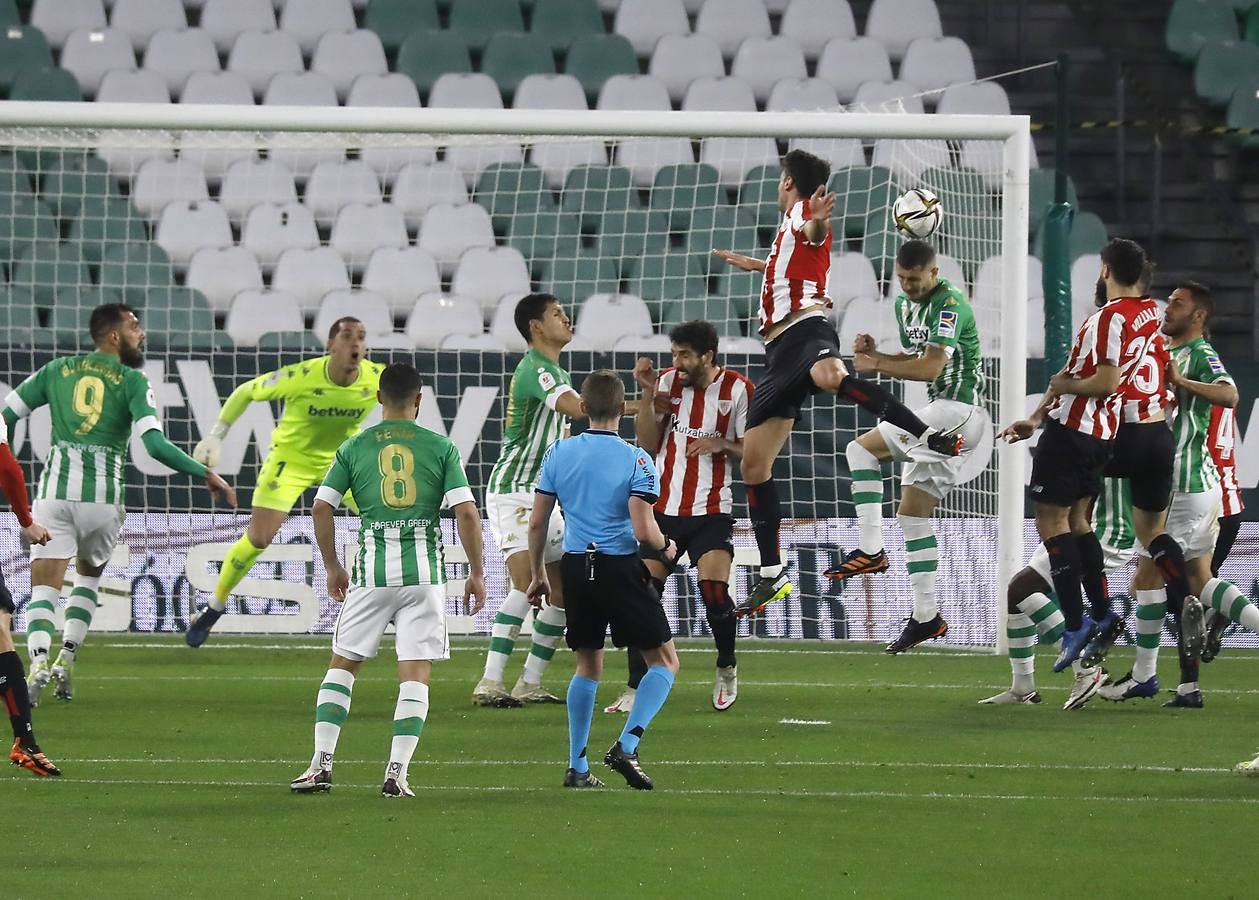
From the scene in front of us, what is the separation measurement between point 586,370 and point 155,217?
440 centimetres

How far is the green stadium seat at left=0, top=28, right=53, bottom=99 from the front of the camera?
53.6ft

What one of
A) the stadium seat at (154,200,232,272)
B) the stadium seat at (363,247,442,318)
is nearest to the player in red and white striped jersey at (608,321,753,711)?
the stadium seat at (363,247,442,318)

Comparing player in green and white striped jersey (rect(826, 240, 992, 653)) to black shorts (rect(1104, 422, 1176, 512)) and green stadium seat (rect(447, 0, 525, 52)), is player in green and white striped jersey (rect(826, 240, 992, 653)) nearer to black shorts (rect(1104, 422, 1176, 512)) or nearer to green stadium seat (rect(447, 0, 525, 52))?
black shorts (rect(1104, 422, 1176, 512))

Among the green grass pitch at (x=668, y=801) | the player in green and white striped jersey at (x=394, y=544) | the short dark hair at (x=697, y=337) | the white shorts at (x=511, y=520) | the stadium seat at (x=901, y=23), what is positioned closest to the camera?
the green grass pitch at (x=668, y=801)

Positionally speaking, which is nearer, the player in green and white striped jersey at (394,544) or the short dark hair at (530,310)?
the player in green and white striped jersey at (394,544)

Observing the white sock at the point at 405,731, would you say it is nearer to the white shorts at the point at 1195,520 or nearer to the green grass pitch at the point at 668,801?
the green grass pitch at the point at 668,801

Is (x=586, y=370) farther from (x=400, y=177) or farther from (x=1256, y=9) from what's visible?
(x=1256, y=9)

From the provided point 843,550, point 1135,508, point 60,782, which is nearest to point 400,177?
point 843,550

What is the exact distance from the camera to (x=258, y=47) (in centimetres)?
1678

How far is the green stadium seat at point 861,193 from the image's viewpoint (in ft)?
43.9

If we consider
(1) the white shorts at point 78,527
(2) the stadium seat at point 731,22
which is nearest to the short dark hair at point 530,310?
(1) the white shorts at point 78,527

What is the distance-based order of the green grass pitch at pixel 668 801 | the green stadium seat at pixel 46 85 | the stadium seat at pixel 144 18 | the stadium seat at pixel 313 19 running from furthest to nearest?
1. the stadium seat at pixel 313 19
2. the stadium seat at pixel 144 18
3. the green stadium seat at pixel 46 85
4. the green grass pitch at pixel 668 801

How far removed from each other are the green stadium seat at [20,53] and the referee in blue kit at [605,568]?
36.7 feet

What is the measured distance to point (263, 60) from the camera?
1673 cm
